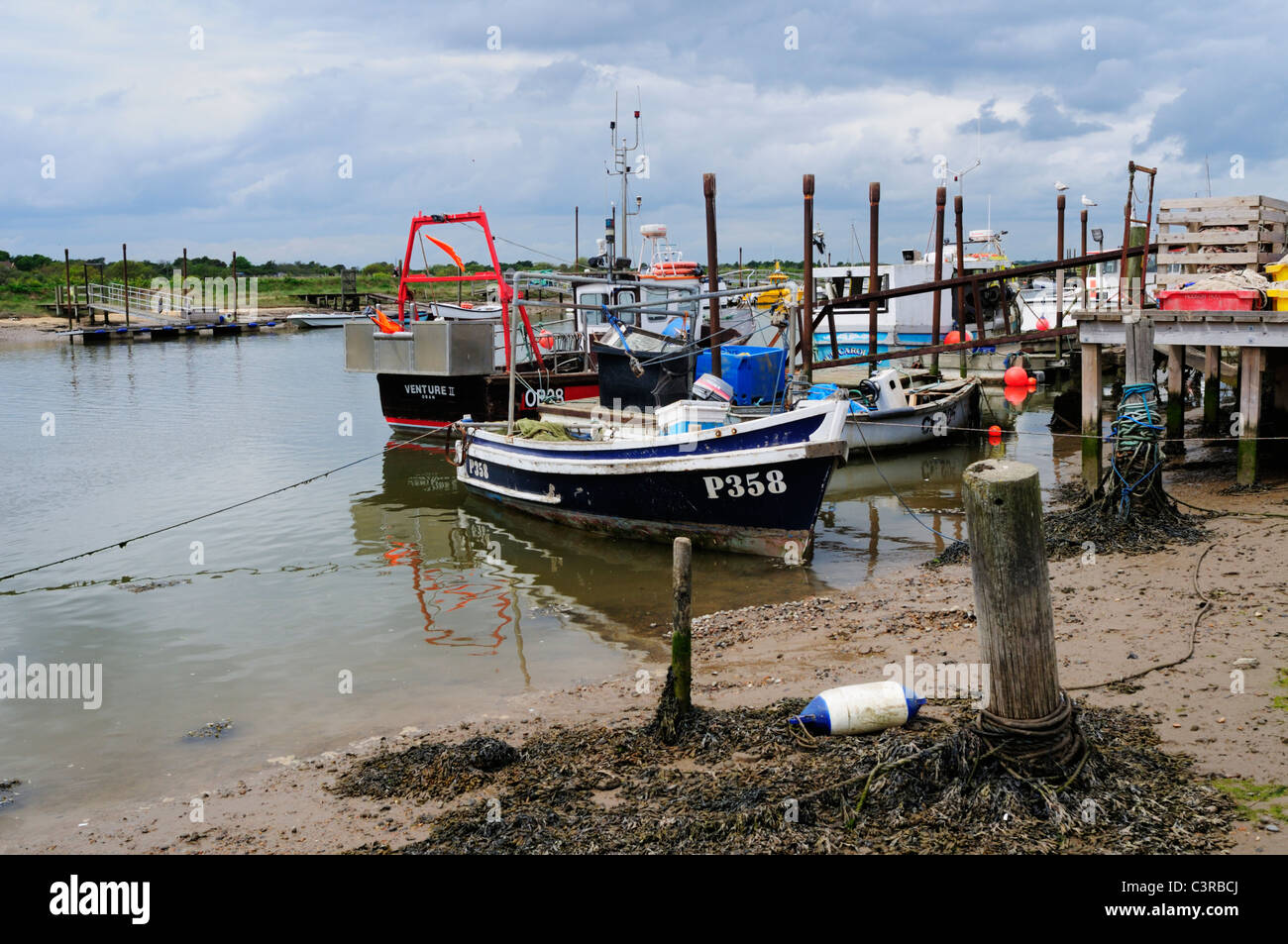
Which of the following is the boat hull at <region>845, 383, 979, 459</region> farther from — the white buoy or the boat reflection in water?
the white buoy

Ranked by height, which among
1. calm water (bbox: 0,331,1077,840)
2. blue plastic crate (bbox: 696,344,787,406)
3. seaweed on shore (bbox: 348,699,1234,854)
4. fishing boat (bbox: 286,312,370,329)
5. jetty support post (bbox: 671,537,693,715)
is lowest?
calm water (bbox: 0,331,1077,840)

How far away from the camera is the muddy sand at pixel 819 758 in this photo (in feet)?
Result: 15.6

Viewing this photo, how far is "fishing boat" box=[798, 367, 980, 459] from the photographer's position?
19125 millimetres

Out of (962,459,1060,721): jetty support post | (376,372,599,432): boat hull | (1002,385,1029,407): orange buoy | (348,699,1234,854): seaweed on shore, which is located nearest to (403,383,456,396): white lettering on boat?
(376,372,599,432): boat hull

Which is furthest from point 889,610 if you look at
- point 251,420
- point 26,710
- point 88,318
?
point 88,318

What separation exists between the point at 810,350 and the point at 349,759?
1312 cm

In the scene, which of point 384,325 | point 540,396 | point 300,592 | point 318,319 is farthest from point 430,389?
point 318,319

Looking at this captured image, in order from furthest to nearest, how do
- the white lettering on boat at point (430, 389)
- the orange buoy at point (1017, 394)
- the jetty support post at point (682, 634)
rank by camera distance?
the orange buoy at point (1017, 394) → the white lettering on boat at point (430, 389) → the jetty support post at point (682, 634)

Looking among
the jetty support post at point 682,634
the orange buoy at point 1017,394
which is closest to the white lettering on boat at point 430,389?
the orange buoy at point 1017,394

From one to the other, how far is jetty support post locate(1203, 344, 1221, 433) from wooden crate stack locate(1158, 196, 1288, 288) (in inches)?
107

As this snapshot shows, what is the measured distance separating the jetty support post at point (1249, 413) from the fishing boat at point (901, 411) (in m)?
5.94

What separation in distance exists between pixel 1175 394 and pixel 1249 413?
3.54 m

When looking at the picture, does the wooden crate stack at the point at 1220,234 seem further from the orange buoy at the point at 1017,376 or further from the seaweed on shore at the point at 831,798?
the orange buoy at the point at 1017,376
